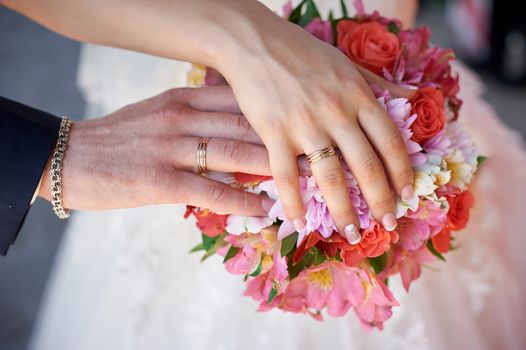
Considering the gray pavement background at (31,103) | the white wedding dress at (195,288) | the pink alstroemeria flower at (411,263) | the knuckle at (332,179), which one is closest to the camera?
the knuckle at (332,179)

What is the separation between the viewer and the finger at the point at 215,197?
2.27ft

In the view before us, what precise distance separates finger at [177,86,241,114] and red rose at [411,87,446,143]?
22cm

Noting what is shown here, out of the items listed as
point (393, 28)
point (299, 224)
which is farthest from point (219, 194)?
point (393, 28)

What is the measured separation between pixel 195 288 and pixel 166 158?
40 centimetres

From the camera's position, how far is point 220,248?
762 millimetres

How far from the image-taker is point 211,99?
2.45 feet

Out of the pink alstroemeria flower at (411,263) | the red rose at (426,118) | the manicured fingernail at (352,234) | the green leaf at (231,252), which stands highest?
the red rose at (426,118)

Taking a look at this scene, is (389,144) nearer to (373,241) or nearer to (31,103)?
(373,241)

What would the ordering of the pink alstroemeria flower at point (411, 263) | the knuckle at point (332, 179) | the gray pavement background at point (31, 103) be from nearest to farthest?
the knuckle at point (332, 179), the pink alstroemeria flower at point (411, 263), the gray pavement background at point (31, 103)

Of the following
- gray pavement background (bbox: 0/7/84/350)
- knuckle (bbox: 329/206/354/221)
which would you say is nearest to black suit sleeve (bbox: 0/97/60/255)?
knuckle (bbox: 329/206/354/221)

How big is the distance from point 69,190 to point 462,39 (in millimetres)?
2449

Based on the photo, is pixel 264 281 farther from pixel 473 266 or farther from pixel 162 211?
pixel 473 266

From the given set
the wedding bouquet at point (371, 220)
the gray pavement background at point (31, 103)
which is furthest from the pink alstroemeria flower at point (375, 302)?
the gray pavement background at point (31, 103)

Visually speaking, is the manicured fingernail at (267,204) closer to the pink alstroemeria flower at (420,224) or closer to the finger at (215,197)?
the finger at (215,197)
